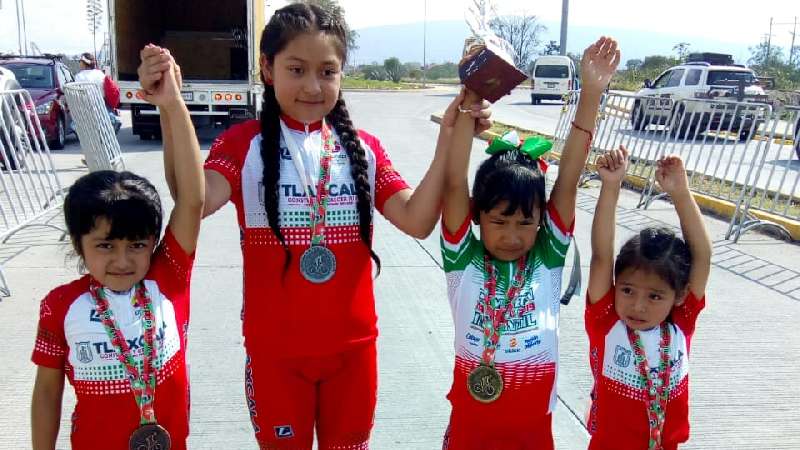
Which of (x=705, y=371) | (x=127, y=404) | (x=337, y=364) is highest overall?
(x=337, y=364)

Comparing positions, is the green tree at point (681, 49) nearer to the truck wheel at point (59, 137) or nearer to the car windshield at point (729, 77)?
the car windshield at point (729, 77)

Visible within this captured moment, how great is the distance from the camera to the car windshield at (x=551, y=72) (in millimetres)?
29391

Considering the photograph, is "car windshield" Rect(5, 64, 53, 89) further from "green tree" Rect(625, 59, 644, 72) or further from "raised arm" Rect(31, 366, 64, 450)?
"green tree" Rect(625, 59, 644, 72)

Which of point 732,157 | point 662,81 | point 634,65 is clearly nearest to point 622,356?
point 732,157

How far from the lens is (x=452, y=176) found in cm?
210

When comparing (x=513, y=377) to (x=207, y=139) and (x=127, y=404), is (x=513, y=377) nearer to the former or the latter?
(x=127, y=404)

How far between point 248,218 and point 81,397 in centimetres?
66

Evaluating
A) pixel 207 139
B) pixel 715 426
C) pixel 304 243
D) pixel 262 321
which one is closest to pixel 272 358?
pixel 262 321

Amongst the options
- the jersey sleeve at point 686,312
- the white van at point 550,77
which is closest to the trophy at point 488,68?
the jersey sleeve at point 686,312

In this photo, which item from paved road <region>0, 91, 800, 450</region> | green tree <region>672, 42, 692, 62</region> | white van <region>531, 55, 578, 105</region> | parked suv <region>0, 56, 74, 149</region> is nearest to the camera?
paved road <region>0, 91, 800, 450</region>

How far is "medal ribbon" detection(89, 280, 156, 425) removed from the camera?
6.48 ft

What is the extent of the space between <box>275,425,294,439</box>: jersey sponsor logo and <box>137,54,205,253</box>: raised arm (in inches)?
24.1

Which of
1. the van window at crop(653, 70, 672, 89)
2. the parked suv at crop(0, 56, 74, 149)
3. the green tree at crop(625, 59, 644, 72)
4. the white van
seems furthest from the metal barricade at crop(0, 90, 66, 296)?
the green tree at crop(625, 59, 644, 72)

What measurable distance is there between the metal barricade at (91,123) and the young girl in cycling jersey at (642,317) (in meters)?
6.54
